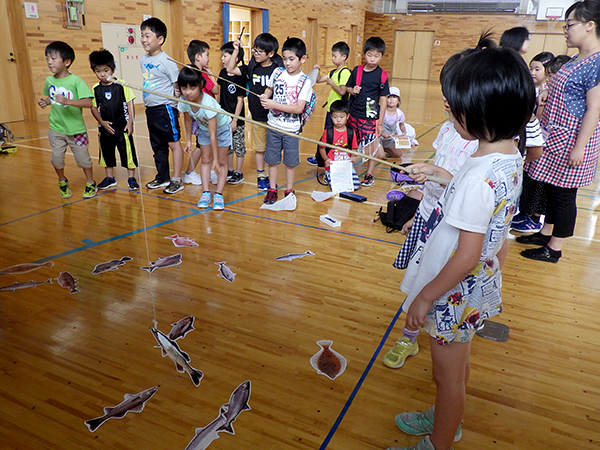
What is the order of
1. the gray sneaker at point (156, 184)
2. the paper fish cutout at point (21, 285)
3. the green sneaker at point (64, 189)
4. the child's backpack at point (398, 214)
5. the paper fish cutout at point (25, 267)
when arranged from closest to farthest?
1. the paper fish cutout at point (21, 285)
2. the paper fish cutout at point (25, 267)
3. the child's backpack at point (398, 214)
4. the green sneaker at point (64, 189)
5. the gray sneaker at point (156, 184)

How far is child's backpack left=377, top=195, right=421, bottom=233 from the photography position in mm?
3160

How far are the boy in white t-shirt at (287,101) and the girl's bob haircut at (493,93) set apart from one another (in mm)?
2382

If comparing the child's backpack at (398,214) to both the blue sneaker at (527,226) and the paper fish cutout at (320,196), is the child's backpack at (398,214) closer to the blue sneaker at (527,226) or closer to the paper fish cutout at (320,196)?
the paper fish cutout at (320,196)

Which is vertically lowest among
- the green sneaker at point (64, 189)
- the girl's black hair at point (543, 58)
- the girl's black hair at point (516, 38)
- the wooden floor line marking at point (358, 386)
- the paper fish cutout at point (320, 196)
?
the wooden floor line marking at point (358, 386)

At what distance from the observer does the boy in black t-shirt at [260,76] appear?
366 centimetres

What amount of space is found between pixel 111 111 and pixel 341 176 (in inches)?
81.7

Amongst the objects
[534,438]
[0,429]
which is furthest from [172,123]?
[534,438]

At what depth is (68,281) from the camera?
93.6 inches

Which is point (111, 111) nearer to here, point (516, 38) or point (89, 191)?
point (89, 191)

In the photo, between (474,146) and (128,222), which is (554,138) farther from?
(128,222)

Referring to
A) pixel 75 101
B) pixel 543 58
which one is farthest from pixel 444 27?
pixel 75 101

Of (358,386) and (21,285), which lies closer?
(358,386)

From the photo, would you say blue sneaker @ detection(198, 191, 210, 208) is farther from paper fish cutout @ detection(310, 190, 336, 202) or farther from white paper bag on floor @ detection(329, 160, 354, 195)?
white paper bag on floor @ detection(329, 160, 354, 195)

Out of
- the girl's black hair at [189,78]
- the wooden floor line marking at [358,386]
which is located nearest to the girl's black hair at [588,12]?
the wooden floor line marking at [358,386]
